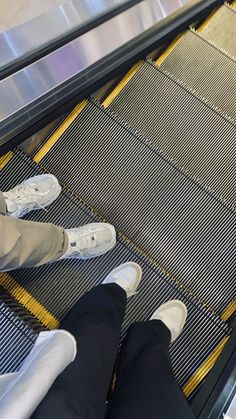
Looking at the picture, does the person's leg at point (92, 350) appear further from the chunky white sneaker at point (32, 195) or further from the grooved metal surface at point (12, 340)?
the chunky white sneaker at point (32, 195)

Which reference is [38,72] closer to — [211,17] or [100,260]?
[100,260]

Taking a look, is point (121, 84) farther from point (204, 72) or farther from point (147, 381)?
point (147, 381)

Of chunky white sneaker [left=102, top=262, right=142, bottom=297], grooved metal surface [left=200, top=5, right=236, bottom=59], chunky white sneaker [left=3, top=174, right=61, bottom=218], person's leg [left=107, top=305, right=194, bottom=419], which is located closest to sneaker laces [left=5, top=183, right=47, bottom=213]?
chunky white sneaker [left=3, top=174, right=61, bottom=218]

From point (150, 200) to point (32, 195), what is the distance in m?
0.73

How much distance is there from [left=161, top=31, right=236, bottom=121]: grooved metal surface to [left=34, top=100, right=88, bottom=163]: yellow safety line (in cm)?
103

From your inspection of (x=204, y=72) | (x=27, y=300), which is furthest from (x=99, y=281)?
(x=204, y=72)

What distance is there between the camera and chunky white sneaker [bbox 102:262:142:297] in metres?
2.55

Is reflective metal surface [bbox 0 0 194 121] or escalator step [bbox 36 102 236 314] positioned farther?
escalator step [bbox 36 102 236 314]

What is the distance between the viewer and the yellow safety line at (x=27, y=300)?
2.58 m

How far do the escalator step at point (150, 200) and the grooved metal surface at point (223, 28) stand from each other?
6.01 ft

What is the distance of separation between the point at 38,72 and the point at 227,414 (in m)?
1.89

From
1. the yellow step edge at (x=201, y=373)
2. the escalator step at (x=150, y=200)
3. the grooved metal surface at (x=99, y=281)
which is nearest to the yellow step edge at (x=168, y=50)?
the escalator step at (x=150, y=200)

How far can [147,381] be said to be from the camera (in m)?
1.98

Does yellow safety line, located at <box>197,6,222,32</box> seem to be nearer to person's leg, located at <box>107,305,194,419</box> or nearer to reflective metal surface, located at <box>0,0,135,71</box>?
reflective metal surface, located at <box>0,0,135,71</box>
